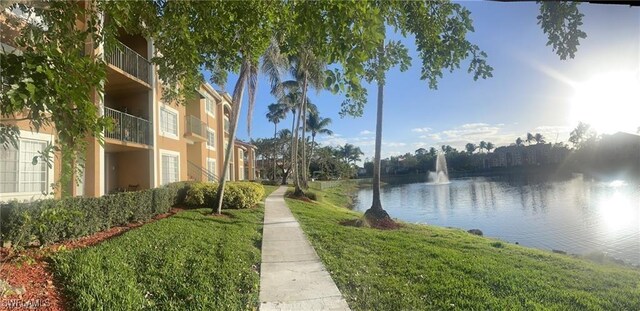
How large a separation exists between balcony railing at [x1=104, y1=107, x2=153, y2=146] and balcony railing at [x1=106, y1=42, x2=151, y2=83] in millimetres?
1583

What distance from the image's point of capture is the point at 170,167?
17312mm

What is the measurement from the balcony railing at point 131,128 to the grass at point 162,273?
19.7ft

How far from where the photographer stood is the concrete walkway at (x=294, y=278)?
15.6 ft

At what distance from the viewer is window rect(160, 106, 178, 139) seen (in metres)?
16.6

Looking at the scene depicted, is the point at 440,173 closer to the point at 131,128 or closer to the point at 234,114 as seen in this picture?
the point at 234,114

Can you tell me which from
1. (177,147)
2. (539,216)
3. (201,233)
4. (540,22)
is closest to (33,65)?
(540,22)

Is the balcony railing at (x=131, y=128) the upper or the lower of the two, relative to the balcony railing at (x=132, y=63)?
lower

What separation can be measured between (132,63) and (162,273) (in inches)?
425

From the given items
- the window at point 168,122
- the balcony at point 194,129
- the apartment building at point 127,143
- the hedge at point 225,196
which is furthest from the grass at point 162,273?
the balcony at point 194,129

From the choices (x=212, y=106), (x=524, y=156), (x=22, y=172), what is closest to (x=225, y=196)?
(x=22, y=172)

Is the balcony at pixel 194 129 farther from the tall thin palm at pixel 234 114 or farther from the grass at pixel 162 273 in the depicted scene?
the grass at pixel 162 273

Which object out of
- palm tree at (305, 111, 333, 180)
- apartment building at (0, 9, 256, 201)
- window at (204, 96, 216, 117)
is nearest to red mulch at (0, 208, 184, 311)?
apartment building at (0, 9, 256, 201)

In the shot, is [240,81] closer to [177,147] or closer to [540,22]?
[177,147]

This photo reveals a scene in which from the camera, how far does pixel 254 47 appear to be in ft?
13.6
